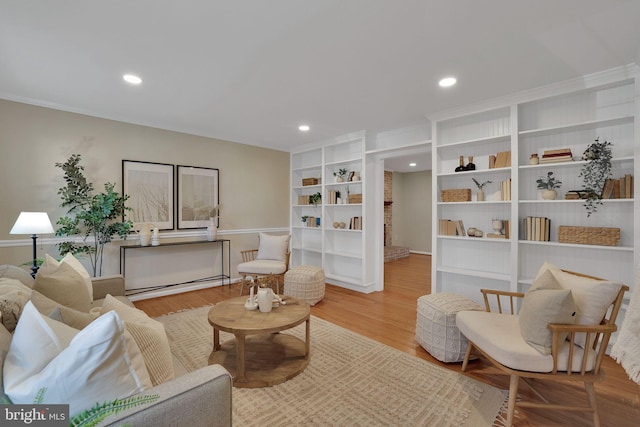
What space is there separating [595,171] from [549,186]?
0.37m

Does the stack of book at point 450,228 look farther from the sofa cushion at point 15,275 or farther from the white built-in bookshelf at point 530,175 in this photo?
the sofa cushion at point 15,275

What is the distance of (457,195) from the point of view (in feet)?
11.8

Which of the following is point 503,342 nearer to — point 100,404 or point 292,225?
point 100,404

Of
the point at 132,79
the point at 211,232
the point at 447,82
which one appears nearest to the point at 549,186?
the point at 447,82

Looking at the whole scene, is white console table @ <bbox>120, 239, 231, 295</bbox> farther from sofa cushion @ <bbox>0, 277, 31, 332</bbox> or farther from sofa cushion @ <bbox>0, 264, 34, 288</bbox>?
sofa cushion @ <bbox>0, 277, 31, 332</bbox>

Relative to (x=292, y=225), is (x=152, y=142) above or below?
above

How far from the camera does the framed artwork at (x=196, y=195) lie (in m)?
4.48

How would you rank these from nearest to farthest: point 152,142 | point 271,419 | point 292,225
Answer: point 271,419, point 152,142, point 292,225

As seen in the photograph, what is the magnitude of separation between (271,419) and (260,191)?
4136 mm

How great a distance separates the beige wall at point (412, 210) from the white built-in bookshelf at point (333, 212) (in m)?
3.84

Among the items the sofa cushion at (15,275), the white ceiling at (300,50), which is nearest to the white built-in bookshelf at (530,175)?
the white ceiling at (300,50)

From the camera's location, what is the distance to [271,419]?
1.79 m

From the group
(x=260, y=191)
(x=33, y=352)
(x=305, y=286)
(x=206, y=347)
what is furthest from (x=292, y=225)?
(x=33, y=352)

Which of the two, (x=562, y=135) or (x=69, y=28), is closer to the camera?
(x=69, y=28)
